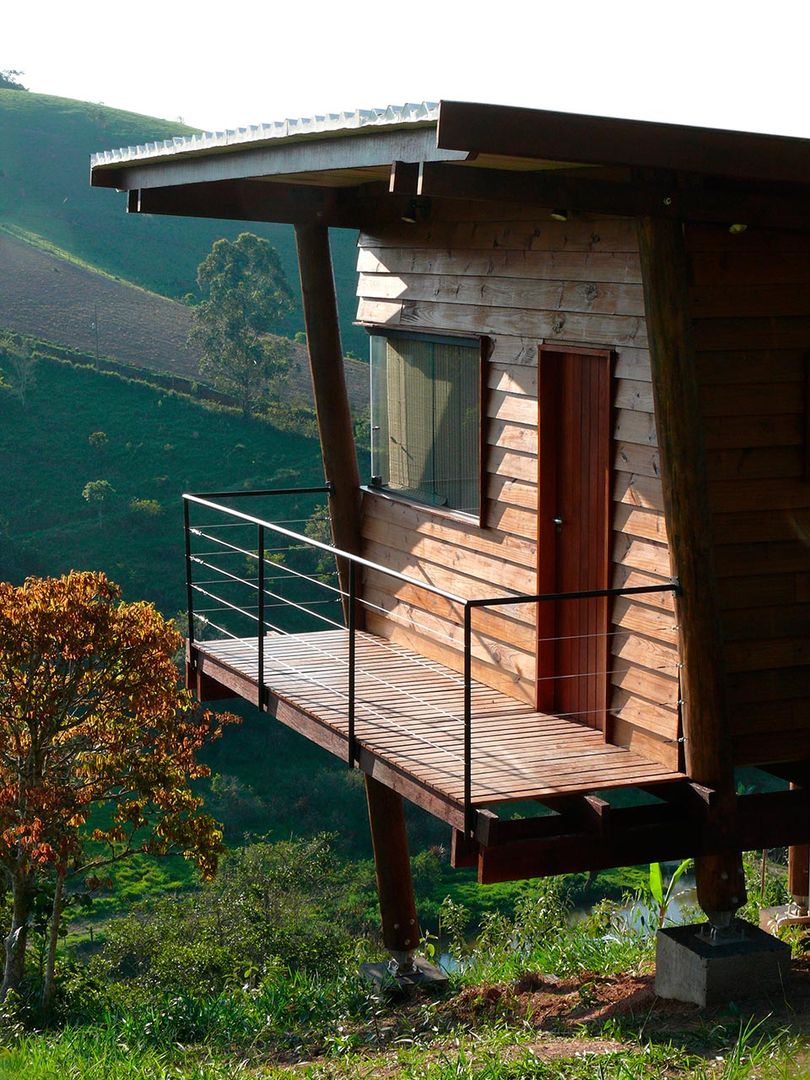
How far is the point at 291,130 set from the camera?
25.7 feet

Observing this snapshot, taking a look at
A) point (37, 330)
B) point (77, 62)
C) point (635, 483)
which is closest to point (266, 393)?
point (37, 330)

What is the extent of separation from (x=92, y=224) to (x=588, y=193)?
200 feet

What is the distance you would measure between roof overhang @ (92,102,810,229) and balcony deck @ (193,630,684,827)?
2785 mm

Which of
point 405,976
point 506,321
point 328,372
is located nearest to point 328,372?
point 328,372

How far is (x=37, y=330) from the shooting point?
49.6 metres

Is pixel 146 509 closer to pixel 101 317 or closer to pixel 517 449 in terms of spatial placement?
pixel 101 317

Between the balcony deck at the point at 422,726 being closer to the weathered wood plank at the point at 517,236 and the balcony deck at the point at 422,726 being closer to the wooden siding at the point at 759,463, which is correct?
the wooden siding at the point at 759,463

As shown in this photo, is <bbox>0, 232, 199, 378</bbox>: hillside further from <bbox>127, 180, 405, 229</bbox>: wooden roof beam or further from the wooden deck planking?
the wooden deck planking

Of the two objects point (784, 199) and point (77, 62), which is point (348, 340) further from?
point (784, 199)

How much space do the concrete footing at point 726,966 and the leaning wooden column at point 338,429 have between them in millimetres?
3184

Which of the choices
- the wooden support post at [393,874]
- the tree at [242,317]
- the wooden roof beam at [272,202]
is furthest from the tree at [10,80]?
the wooden support post at [393,874]

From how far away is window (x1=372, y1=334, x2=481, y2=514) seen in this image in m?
9.12

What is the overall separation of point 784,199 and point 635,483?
162 cm

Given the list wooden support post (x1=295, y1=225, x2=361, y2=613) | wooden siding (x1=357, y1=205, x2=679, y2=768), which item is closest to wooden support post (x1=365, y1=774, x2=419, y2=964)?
wooden siding (x1=357, y1=205, x2=679, y2=768)
